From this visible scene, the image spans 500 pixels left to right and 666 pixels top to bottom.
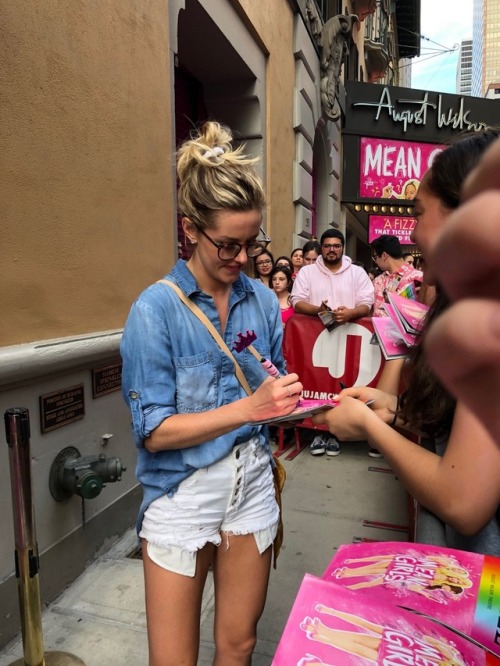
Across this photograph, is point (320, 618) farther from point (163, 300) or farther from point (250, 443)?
point (163, 300)

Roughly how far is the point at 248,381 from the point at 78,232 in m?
1.86

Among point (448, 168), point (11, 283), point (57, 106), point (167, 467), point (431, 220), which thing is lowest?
point (167, 467)

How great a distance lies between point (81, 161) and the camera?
3107 millimetres

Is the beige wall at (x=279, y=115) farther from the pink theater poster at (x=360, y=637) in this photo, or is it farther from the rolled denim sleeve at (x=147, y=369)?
the pink theater poster at (x=360, y=637)

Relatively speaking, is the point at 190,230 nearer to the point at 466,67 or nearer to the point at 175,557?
the point at 175,557

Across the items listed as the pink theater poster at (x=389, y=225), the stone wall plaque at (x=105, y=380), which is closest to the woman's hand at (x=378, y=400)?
the stone wall plaque at (x=105, y=380)

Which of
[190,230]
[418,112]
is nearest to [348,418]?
[190,230]

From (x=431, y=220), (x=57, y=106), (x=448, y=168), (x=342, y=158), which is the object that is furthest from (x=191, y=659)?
(x=342, y=158)

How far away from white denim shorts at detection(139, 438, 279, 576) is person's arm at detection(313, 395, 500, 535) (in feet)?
1.62

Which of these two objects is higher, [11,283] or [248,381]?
[11,283]

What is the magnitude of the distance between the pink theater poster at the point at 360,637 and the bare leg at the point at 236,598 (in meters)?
0.75

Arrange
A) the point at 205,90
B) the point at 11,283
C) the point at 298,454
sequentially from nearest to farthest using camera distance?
the point at 11,283
the point at 298,454
the point at 205,90

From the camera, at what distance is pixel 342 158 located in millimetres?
14305

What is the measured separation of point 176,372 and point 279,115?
23.7 feet
